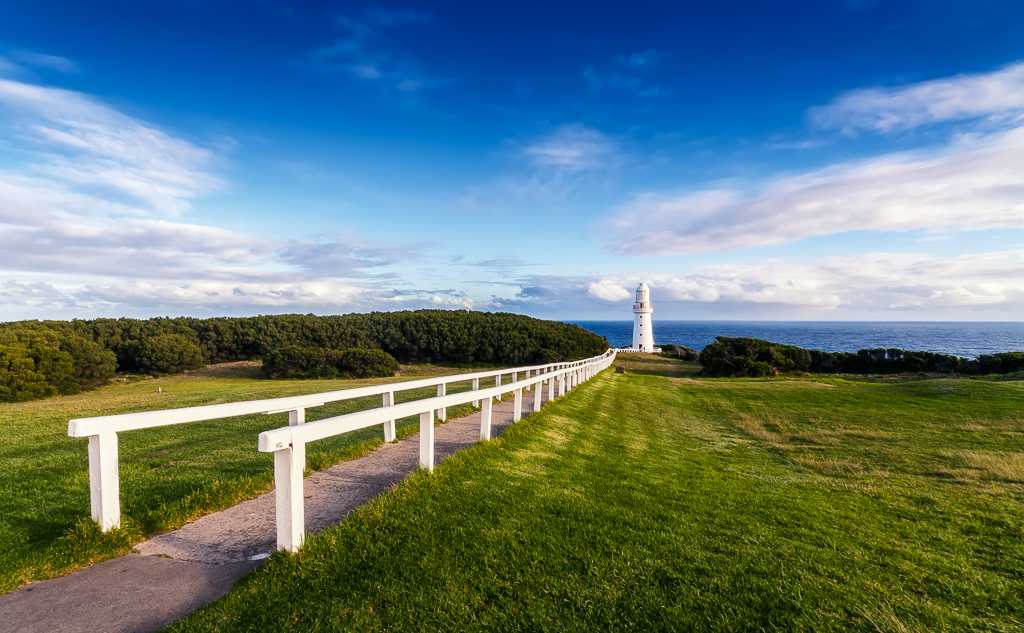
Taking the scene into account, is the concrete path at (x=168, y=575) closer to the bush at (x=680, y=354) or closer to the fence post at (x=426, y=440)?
the fence post at (x=426, y=440)

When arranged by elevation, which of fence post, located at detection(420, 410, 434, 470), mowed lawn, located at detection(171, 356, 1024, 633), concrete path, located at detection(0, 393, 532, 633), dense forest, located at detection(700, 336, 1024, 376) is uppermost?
fence post, located at detection(420, 410, 434, 470)

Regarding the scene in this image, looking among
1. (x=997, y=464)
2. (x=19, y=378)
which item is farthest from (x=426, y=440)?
(x=19, y=378)

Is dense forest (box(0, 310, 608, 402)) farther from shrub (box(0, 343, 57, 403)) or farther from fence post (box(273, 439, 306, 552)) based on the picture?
fence post (box(273, 439, 306, 552))

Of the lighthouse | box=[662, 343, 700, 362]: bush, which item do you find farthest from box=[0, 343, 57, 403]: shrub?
the lighthouse

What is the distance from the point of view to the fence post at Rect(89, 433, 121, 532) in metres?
4.56

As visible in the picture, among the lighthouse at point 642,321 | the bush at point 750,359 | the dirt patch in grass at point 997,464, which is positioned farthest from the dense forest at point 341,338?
the dirt patch in grass at point 997,464

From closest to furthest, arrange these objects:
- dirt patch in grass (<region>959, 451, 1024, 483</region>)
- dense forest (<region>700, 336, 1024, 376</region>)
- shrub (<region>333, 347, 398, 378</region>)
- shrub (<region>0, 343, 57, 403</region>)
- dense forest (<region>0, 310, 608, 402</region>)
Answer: dirt patch in grass (<region>959, 451, 1024, 483</region>), shrub (<region>0, 343, 57, 403</region>), dense forest (<region>700, 336, 1024, 376</region>), shrub (<region>333, 347, 398, 378</region>), dense forest (<region>0, 310, 608, 402</region>)

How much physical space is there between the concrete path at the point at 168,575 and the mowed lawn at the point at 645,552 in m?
0.35

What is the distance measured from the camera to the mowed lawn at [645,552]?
3.59 m

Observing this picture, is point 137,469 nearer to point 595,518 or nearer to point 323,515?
point 323,515

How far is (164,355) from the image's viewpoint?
215 feet

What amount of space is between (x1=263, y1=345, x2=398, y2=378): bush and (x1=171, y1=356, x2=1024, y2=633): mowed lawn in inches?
2101

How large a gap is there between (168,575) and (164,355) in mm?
74215

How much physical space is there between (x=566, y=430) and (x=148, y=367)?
238 ft
